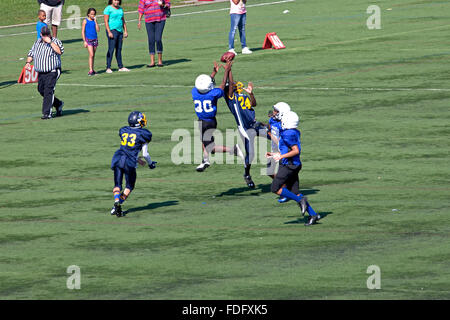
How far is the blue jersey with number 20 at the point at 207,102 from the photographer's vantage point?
17.0 m

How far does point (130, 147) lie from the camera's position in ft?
51.1

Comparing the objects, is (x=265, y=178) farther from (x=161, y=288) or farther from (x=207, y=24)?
(x=207, y=24)

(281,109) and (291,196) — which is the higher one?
(281,109)

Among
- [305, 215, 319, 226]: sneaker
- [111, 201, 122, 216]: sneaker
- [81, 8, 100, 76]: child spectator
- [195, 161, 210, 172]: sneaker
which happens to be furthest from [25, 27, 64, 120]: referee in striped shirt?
[305, 215, 319, 226]: sneaker

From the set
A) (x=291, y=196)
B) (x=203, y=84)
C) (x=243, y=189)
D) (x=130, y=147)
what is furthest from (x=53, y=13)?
(x=291, y=196)

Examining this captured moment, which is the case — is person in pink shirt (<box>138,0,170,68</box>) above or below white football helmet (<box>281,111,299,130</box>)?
above

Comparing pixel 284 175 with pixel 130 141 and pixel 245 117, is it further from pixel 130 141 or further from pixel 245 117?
pixel 245 117

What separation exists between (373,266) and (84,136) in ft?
35.9

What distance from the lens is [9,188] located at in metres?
17.8

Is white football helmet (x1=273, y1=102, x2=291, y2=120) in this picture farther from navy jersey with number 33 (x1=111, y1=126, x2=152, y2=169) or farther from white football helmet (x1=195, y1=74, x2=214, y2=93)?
white football helmet (x1=195, y1=74, x2=214, y2=93)

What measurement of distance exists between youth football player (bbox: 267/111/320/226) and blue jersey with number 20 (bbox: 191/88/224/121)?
2638 millimetres

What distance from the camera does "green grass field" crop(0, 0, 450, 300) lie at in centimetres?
1227

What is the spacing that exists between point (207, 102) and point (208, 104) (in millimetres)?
47

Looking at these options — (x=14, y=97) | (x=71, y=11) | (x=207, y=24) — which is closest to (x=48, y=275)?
(x=14, y=97)
